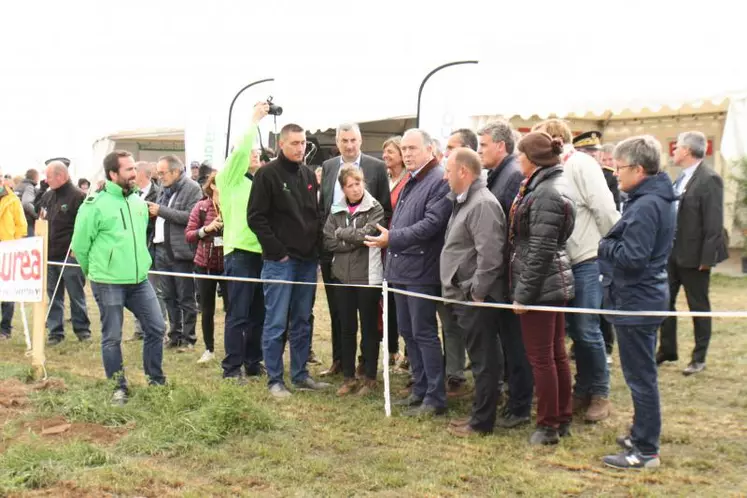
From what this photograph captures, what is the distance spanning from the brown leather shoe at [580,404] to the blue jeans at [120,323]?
3.10m

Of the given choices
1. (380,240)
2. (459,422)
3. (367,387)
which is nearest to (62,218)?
(367,387)

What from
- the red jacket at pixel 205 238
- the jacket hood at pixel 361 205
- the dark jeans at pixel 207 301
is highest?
the jacket hood at pixel 361 205

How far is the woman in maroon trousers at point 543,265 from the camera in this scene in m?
4.72

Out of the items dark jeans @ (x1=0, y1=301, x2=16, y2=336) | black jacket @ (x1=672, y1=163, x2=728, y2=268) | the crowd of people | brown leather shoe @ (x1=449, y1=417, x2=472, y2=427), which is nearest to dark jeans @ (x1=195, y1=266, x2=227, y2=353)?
the crowd of people

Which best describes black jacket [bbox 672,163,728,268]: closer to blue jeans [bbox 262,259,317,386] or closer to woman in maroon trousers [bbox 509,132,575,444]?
woman in maroon trousers [bbox 509,132,575,444]

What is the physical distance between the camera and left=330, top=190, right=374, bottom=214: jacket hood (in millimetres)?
6312

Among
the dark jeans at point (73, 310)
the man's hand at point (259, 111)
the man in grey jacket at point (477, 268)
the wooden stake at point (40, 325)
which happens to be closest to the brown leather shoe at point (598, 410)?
the man in grey jacket at point (477, 268)

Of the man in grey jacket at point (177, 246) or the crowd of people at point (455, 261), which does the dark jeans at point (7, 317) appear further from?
the crowd of people at point (455, 261)

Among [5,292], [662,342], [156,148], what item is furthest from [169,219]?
[156,148]

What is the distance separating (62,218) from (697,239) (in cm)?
651

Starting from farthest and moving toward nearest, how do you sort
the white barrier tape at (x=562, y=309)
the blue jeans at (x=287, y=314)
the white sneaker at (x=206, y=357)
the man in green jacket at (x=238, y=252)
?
the white sneaker at (x=206, y=357) < the man in green jacket at (x=238, y=252) < the blue jeans at (x=287, y=314) < the white barrier tape at (x=562, y=309)

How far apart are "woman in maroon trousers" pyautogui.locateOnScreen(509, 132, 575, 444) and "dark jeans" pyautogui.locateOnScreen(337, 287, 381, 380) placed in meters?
1.60

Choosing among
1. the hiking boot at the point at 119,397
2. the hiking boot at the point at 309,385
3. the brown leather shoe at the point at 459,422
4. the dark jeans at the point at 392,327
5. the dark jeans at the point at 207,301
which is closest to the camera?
the brown leather shoe at the point at 459,422

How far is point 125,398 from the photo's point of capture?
20.0ft
